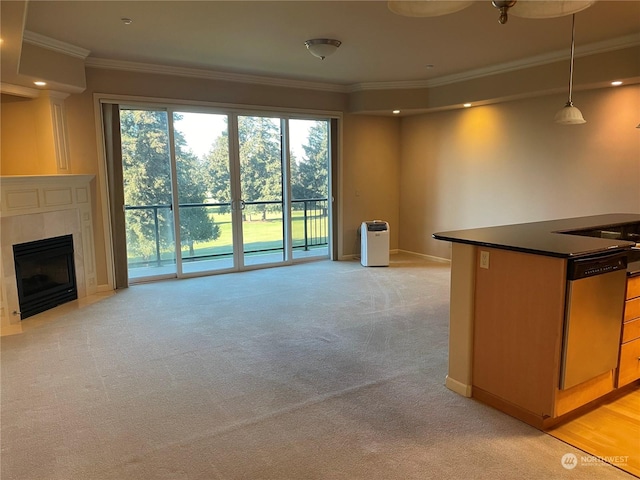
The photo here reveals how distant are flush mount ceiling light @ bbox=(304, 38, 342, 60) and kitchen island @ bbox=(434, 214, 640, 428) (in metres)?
2.44

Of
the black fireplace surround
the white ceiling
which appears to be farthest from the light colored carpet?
the white ceiling

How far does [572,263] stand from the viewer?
7.40 feet

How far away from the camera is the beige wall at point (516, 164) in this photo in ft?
15.7

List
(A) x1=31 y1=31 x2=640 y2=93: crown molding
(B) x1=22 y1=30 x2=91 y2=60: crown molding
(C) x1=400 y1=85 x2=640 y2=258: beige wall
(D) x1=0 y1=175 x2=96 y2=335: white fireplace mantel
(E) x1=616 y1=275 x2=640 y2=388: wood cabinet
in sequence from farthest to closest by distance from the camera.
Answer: (C) x1=400 y1=85 x2=640 y2=258: beige wall → (A) x1=31 y1=31 x2=640 y2=93: crown molding → (D) x1=0 y1=175 x2=96 y2=335: white fireplace mantel → (B) x1=22 y1=30 x2=91 y2=60: crown molding → (E) x1=616 y1=275 x2=640 y2=388: wood cabinet

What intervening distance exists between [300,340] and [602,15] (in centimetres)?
378

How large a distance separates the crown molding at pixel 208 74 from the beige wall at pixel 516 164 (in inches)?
69.0

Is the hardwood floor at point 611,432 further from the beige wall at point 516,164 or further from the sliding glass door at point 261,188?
the sliding glass door at point 261,188

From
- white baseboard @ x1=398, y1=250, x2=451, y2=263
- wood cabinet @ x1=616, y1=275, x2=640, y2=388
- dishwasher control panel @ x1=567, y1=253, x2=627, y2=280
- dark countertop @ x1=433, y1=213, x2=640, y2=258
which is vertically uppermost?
dark countertop @ x1=433, y1=213, x2=640, y2=258

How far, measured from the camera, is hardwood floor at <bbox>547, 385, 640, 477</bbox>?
86.7 inches

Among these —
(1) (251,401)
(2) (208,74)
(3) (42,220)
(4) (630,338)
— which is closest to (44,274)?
(3) (42,220)

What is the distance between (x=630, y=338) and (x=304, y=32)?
11.6 feet

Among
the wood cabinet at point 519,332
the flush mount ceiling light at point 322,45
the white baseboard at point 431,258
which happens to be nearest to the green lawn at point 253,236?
the white baseboard at point 431,258

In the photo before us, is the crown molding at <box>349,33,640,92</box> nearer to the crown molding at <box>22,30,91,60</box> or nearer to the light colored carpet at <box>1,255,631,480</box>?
the light colored carpet at <box>1,255,631,480</box>

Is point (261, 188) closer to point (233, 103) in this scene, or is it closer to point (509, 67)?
point (233, 103)
